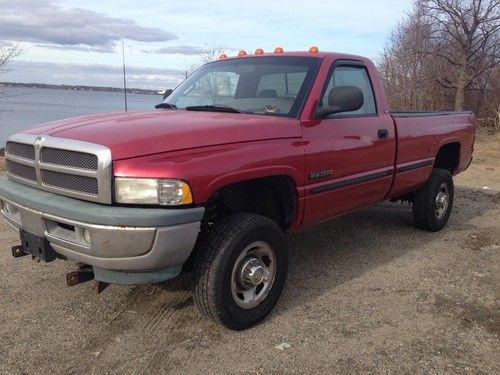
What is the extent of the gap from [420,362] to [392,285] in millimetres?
1266

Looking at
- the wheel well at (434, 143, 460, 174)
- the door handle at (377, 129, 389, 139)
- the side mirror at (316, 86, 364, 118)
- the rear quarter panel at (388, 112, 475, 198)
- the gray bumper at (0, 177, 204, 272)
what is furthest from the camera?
the wheel well at (434, 143, 460, 174)

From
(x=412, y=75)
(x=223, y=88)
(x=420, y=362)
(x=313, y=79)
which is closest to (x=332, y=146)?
(x=313, y=79)

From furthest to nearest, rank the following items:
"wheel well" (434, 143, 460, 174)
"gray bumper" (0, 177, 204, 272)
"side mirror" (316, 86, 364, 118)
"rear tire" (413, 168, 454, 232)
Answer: "wheel well" (434, 143, 460, 174), "rear tire" (413, 168, 454, 232), "side mirror" (316, 86, 364, 118), "gray bumper" (0, 177, 204, 272)

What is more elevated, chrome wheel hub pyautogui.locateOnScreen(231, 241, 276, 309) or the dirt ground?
chrome wheel hub pyautogui.locateOnScreen(231, 241, 276, 309)

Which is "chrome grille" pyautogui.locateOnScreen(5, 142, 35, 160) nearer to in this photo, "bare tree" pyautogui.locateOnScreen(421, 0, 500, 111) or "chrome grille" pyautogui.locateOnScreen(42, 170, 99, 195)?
"chrome grille" pyautogui.locateOnScreen(42, 170, 99, 195)

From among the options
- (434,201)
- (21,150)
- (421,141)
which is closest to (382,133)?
Result: (421,141)

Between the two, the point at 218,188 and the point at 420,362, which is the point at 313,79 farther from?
the point at 420,362

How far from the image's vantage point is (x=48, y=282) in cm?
436

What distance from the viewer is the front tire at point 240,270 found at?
334cm

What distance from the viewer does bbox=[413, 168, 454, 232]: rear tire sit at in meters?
5.99

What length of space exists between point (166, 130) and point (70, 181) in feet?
2.21

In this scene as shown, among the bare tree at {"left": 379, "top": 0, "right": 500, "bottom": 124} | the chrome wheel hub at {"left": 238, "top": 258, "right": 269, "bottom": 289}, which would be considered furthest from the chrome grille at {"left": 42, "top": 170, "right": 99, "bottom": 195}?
the bare tree at {"left": 379, "top": 0, "right": 500, "bottom": 124}

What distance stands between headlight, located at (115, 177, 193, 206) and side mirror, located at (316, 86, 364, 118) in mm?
1539

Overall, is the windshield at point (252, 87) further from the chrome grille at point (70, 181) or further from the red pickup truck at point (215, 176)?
the chrome grille at point (70, 181)
